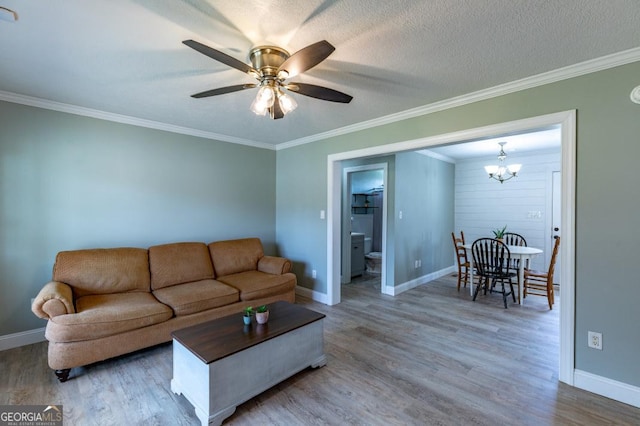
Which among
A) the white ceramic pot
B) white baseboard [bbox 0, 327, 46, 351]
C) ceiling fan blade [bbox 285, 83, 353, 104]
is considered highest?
ceiling fan blade [bbox 285, 83, 353, 104]

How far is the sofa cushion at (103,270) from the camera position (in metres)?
2.71

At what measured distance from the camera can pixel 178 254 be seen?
3416 millimetres

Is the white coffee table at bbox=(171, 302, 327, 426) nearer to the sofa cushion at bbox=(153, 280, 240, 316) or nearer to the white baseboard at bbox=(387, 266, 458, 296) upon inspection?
the sofa cushion at bbox=(153, 280, 240, 316)

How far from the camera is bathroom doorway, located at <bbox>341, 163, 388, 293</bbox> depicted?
4844 millimetres

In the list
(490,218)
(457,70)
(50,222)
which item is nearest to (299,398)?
(457,70)

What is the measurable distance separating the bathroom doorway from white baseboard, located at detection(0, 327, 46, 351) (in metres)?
3.98

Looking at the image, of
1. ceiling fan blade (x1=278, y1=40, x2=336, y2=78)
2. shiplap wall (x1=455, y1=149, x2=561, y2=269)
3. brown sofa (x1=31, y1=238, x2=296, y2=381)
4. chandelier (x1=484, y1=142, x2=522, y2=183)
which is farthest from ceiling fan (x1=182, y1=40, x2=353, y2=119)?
shiplap wall (x1=455, y1=149, x2=561, y2=269)

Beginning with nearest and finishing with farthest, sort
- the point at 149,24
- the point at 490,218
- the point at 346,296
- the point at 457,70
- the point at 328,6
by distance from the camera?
the point at 328,6 < the point at 149,24 < the point at 457,70 < the point at 346,296 < the point at 490,218

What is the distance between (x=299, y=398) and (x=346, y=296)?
2467 millimetres

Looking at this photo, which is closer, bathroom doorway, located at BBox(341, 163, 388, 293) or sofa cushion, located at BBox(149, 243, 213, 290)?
sofa cushion, located at BBox(149, 243, 213, 290)

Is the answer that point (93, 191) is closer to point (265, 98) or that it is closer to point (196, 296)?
point (196, 296)

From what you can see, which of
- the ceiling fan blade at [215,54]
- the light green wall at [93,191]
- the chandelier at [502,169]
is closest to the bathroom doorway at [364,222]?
the chandelier at [502,169]

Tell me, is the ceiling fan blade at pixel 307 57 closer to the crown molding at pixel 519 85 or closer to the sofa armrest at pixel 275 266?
the crown molding at pixel 519 85

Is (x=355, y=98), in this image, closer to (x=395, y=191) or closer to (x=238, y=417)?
(x=395, y=191)
